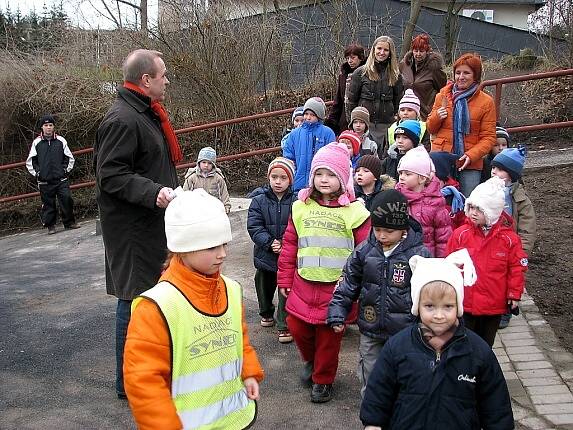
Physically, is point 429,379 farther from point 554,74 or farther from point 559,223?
point 554,74

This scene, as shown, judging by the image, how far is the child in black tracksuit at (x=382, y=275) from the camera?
391 centimetres

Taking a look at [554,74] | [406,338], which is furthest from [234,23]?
[406,338]

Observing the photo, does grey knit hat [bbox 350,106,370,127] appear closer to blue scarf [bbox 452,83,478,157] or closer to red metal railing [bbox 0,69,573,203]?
blue scarf [bbox 452,83,478,157]

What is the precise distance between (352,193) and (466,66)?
189 cm

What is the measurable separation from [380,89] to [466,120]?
171 centimetres

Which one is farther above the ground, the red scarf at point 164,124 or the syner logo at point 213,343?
the red scarf at point 164,124

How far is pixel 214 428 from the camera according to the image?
9.21 ft

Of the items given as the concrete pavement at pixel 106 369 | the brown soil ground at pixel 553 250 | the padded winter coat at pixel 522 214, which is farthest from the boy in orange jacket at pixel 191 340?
the brown soil ground at pixel 553 250

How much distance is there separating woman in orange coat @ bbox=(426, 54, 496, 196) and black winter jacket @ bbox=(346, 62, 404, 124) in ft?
4.55

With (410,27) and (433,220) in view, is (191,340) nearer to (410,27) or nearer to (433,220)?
(433,220)

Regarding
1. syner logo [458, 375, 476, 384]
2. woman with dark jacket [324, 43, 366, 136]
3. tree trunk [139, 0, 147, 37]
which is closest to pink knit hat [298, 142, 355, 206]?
syner logo [458, 375, 476, 384]

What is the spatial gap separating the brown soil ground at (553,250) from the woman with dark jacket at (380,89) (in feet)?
6.90

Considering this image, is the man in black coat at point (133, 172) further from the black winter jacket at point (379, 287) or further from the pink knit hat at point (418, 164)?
the pink knit hat at point (418, 164)

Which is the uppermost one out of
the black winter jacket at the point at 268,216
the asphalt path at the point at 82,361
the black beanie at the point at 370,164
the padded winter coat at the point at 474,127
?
the padded winter coat at the point at 474,127
